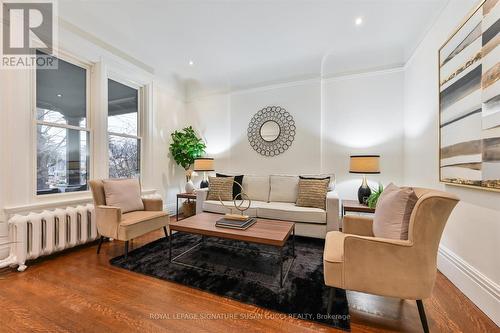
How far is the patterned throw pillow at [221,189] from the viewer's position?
11.2 ft

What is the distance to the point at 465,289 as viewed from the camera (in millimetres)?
1703

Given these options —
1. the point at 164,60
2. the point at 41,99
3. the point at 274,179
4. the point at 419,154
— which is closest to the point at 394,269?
the point at 419,154

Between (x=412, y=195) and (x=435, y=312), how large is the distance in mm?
907

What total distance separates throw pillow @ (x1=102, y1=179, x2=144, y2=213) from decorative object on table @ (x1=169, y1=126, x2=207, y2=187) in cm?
122

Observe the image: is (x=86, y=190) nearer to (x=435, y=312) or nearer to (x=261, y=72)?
(x=261, y=72)

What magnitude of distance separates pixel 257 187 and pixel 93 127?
2.55 meters

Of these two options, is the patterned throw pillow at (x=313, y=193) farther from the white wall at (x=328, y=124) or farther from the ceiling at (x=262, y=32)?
the ceiling at (x=262, y=32)

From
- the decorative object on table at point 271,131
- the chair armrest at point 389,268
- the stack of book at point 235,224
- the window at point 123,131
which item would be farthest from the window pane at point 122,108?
the chair armrest at point 389,268

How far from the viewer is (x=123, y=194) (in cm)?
264

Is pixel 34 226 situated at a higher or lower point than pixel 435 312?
higher

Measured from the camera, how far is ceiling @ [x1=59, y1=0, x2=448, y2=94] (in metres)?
2.30

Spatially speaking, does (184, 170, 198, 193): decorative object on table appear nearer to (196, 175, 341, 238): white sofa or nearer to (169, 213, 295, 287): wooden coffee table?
(196, 175, 341, 238): white sofa

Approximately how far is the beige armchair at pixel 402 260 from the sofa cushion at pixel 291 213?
1363 mm

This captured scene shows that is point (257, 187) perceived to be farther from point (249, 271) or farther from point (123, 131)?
point (123, 131)
